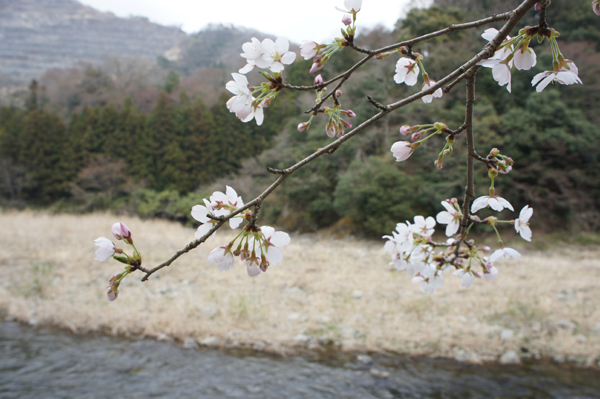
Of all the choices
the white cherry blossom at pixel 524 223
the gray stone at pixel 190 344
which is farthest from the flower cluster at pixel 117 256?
the gray stone at pixel 190 344

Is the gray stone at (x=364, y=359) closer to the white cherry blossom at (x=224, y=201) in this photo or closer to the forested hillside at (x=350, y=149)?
the white cherry blossom at (x=224, y=201)

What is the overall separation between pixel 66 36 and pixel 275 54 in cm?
9080

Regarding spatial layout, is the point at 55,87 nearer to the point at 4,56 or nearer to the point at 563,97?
the point at 563,97

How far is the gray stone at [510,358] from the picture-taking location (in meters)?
3.41

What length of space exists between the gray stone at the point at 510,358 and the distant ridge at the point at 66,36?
65.0m

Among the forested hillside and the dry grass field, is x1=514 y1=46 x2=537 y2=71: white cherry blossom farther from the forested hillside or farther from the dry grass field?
the forested hillside

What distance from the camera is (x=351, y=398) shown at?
2879 millimetres

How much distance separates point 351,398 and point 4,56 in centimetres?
7651

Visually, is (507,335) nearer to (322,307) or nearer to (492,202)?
(322,307)

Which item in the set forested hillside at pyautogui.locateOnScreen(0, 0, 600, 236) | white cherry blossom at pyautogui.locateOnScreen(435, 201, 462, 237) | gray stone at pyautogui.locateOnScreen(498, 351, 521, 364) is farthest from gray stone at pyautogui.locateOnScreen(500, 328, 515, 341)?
forested hillside at pyautogui.locateOnScreen(0, 0, 600, 236)

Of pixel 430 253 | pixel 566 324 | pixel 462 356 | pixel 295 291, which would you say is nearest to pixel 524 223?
pixel 430 253

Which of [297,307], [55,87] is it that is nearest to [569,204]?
[297,307]

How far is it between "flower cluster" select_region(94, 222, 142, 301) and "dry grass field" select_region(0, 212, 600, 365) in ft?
10.9

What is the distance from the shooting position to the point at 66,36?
70750 mm
